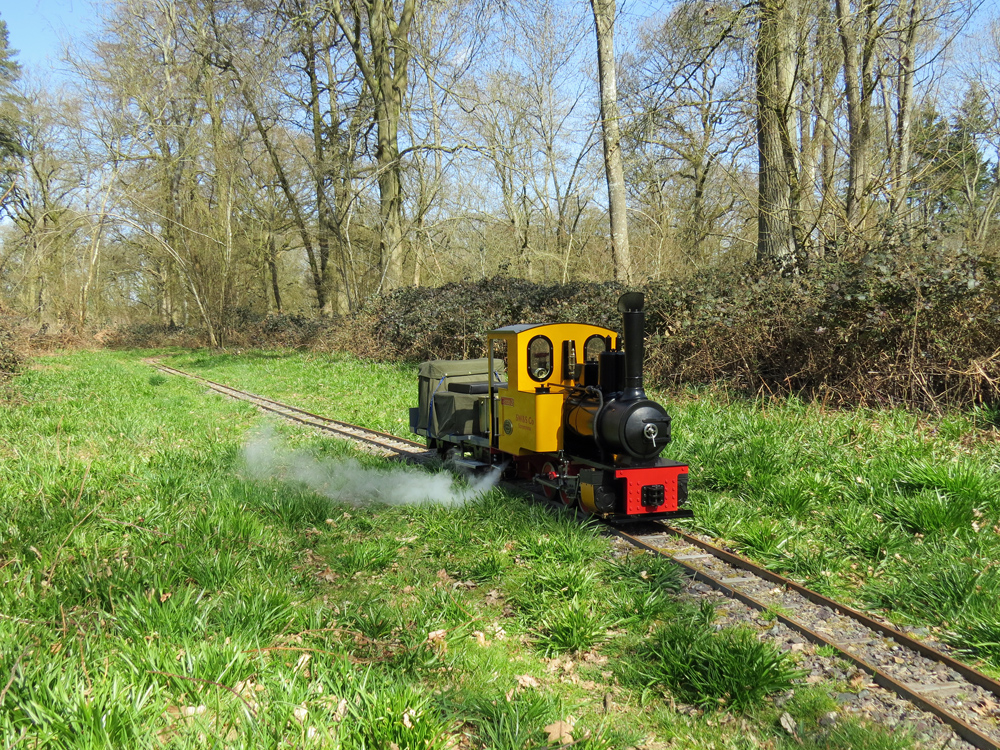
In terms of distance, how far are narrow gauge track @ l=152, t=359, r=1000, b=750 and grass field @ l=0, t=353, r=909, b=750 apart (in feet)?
1.35

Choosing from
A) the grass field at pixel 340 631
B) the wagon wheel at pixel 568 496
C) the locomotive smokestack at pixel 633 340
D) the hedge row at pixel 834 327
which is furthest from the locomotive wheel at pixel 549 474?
the hedge row at pixel 834 327

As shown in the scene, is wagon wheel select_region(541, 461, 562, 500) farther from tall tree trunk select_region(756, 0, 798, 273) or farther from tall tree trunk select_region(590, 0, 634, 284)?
tall tree trunk select_region(590, 0, 634, 284)

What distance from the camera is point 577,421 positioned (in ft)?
23.1

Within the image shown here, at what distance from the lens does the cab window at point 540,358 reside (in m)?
7.40

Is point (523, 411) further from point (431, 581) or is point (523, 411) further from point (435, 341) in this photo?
point (435, 341)

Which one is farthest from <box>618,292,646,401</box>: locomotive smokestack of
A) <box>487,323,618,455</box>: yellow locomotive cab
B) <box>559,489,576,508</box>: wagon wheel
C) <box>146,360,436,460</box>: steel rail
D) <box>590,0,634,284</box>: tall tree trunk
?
→ <box>590,0,634,284</box>: tall tree trunk

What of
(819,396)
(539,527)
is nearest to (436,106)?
(819,396)

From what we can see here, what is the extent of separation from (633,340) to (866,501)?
2804 millimetres

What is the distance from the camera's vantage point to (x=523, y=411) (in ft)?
24.3

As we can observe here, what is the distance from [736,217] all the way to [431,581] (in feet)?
79.1

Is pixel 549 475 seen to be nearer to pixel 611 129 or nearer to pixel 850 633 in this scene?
pixel 850 633

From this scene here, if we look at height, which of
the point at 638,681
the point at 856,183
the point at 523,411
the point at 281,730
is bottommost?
the point at 638,681

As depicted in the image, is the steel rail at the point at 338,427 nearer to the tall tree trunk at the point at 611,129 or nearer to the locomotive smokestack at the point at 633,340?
the locomotive smokestack at the point at 633,340

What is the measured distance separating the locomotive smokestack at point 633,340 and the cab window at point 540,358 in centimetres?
121
